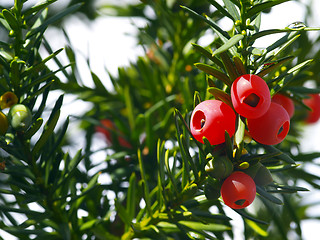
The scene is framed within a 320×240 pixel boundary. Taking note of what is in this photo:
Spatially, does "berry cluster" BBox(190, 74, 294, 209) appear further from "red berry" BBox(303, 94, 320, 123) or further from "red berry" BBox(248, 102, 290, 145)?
"red berry" BBox(303, 94, 320, 123)

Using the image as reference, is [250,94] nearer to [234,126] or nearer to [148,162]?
[234,126]

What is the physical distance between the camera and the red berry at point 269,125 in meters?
0.51

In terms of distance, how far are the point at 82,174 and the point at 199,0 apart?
1.86ft

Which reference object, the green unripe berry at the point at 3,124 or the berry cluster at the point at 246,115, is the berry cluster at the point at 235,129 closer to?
the berry cluster at the point at 246,115

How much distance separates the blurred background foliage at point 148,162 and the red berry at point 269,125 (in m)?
0.05

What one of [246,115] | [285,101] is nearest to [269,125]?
[246,115]

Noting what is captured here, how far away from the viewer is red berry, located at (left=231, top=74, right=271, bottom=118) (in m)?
0.47

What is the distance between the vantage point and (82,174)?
0.81 m

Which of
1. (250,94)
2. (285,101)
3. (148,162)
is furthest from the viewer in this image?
(148,162)

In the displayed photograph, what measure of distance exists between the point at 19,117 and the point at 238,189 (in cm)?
32

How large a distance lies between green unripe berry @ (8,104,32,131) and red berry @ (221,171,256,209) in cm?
29

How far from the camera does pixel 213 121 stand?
50 centimetres

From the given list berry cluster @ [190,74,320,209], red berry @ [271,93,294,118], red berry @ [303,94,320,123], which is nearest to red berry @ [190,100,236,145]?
berry cluster @ [190,74,320,209]

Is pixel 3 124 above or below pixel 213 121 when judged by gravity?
above
